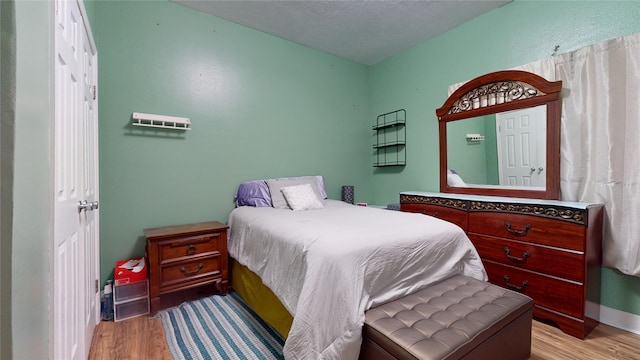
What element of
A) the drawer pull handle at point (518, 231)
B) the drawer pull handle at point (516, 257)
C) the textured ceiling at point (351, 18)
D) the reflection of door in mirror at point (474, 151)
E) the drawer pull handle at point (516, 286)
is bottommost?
the drawer pull handle at point (516, 286)

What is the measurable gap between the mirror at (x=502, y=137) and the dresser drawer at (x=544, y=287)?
0.69m

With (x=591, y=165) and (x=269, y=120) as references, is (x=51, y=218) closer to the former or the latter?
(x=269, y=120)

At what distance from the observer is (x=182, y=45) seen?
8.43ft

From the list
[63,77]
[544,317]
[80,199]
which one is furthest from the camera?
[544,317]

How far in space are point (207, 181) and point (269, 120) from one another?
100 centimetres

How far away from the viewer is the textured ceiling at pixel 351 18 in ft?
8.34

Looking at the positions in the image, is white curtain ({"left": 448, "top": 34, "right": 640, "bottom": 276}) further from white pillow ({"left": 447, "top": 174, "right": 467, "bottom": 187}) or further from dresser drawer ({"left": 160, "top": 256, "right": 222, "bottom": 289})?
dresser drawer ({"left": 160, "top": 256, "right": 222, "bottom": 289})

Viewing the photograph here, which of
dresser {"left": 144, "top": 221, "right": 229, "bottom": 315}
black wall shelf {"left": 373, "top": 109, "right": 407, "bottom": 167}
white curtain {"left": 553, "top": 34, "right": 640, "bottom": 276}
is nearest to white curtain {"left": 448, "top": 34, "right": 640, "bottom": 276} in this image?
white curtain {"left": 553, "top": 34, "right": 640, "bottom": 276}

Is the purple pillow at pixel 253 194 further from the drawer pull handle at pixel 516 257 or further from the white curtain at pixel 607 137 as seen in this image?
the white curtain at pixel 607 137

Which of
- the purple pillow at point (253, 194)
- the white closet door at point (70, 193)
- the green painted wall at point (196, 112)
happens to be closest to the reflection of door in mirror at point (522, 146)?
the green painted wall at point (196, 112)

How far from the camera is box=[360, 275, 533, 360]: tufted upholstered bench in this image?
1.08 metres

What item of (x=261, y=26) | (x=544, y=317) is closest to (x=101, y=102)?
(x=261, y=26)

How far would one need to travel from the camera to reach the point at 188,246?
2.17 metres

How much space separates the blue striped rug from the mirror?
2371 millimetres
